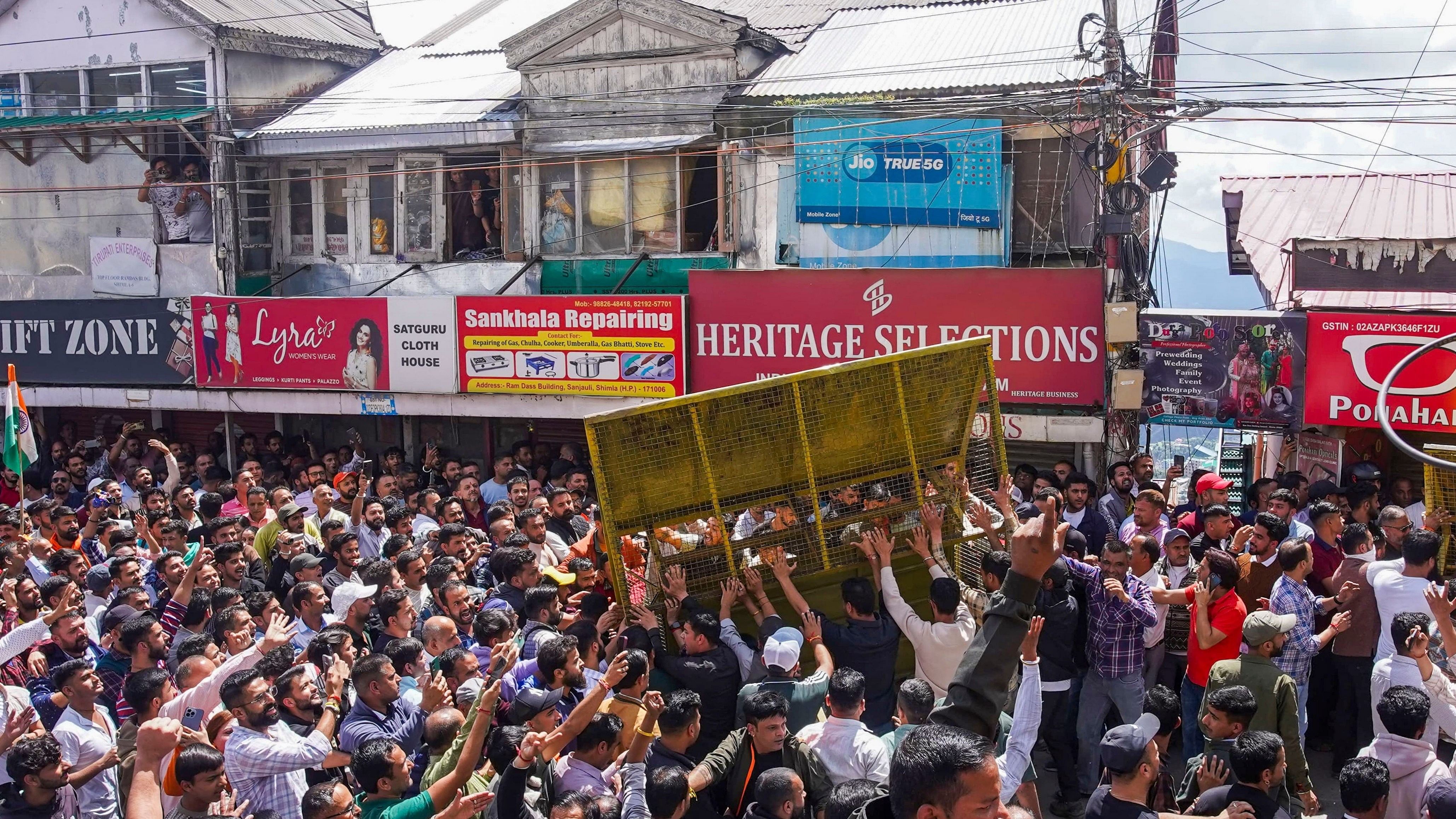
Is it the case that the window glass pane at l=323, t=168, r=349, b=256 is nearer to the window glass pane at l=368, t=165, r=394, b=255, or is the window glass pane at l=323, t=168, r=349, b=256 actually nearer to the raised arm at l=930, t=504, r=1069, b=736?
the window glass pane at l=368, t=165, r=394, b=255

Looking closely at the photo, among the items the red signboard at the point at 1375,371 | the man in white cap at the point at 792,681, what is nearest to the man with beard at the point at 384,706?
the man in white cap at the point at 792,681

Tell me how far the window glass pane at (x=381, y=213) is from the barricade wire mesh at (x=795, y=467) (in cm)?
1053

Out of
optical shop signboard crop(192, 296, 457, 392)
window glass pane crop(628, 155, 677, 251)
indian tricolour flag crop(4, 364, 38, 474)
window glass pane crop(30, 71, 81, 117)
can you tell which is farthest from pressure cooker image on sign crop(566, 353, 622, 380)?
window glass pane crop(30, 71, 81, 117)

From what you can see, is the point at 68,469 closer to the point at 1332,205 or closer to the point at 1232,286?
the point at 1332,205

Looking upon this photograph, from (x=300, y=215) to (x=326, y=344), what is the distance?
309 cm

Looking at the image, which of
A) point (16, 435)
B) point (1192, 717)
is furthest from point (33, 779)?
point (16, 435)

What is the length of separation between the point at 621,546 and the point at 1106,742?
3670mm

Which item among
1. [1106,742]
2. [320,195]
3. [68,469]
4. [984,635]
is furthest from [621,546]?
[320,195]

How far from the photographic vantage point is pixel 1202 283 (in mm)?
48219

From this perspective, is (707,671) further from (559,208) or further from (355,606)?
(559,208)

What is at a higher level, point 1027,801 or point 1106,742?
point 1106,742

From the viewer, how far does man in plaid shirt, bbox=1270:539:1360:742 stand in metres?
7.18

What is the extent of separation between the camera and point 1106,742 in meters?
4.86

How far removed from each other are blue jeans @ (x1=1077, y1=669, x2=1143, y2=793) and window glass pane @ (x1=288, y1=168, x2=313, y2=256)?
1383 centimetres
